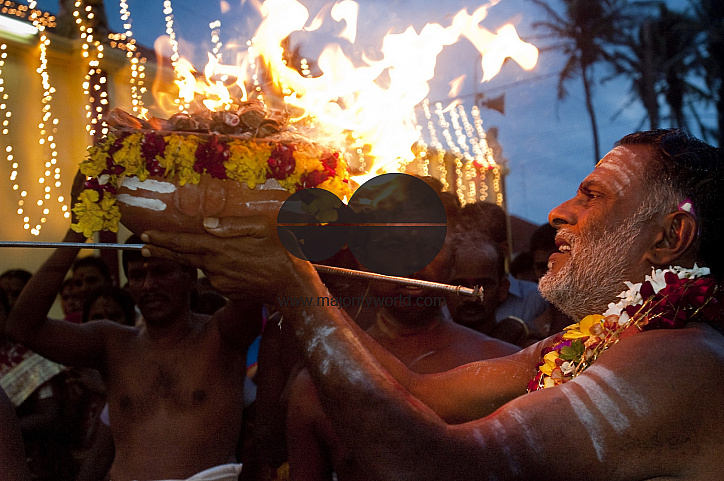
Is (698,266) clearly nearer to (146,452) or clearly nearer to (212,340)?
(212,340)

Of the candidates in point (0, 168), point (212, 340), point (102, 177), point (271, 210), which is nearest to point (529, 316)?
point (212, 340)

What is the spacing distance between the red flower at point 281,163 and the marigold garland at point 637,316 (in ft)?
4.19

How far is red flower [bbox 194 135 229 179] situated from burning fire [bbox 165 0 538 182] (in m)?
0.47

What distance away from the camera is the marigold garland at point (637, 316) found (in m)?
2.04

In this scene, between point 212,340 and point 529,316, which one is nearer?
point 212,340

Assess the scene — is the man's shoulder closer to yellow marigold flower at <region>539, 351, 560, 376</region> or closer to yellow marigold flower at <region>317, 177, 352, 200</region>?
yellow marigold flower at <region>539, 351, 560, 376</region>

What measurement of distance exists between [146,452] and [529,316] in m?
3.19

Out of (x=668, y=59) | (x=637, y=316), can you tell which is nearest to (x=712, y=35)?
(x=668, y=59)

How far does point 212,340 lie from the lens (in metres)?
4.20

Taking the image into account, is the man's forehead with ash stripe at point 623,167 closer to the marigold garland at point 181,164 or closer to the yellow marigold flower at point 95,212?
the marigold garland at point 181,164

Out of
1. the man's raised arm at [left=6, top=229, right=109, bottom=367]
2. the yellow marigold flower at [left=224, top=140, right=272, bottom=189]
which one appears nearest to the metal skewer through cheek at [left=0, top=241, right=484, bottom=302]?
the yellow marigold flower at [left=224, top=140, right=272, bottom=189]

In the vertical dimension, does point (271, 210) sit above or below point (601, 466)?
above

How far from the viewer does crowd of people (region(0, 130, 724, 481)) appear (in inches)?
69.8
